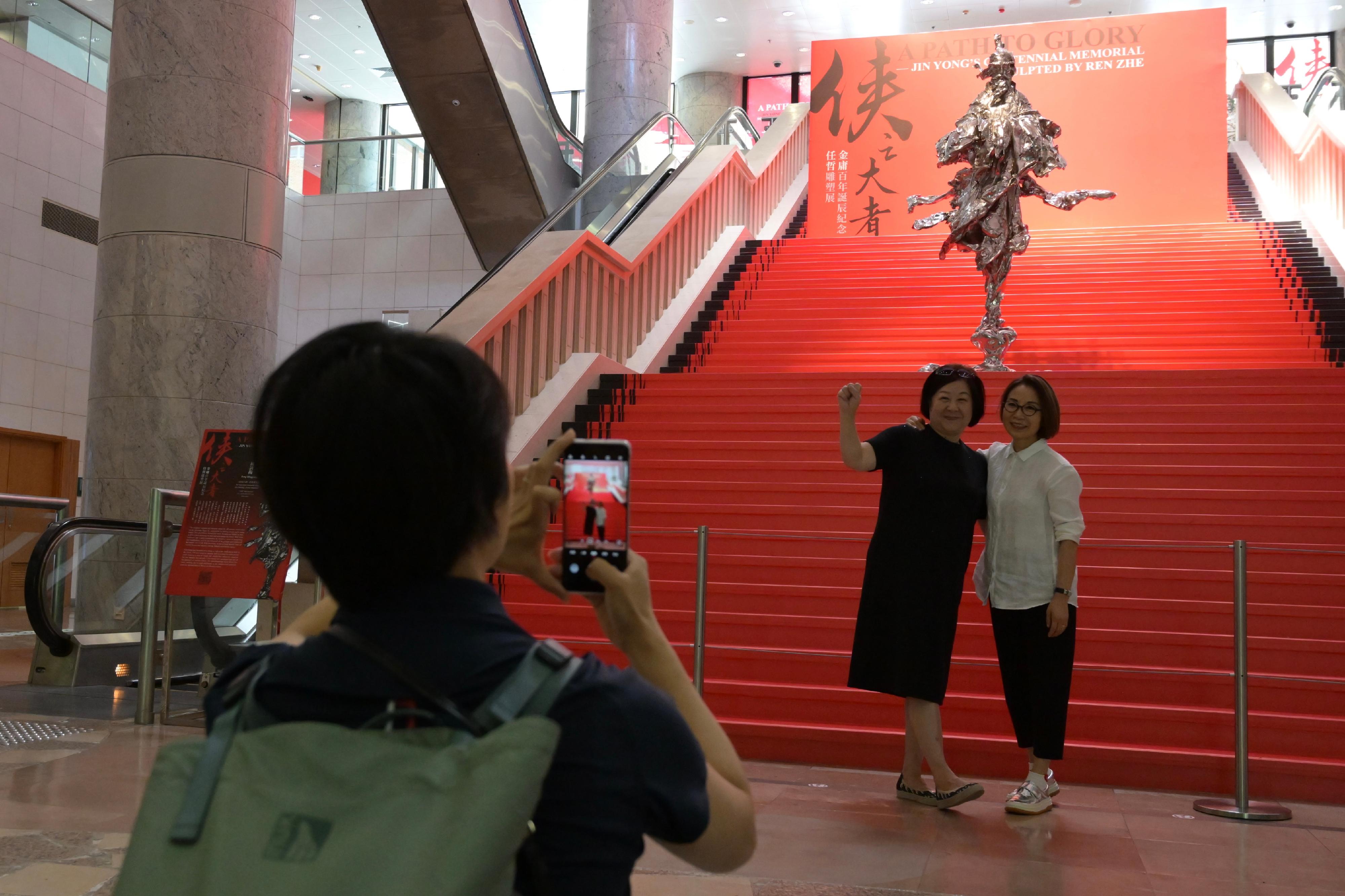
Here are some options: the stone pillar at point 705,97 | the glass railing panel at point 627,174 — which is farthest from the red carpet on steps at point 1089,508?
the stone pillar at point 705,97

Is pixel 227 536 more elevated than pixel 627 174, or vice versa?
pixel 627 174

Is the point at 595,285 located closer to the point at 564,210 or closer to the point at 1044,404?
the point at 564,210

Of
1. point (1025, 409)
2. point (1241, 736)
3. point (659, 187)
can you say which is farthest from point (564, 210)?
point (1241, 736)

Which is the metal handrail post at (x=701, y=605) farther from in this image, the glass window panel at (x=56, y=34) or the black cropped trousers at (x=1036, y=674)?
the glass window panel at (x=56, y=34)

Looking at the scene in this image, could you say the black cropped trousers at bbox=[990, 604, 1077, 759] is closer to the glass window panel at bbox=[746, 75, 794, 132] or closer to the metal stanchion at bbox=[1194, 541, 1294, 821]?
the metal stanchion at bbox=[1194, 541, 1294, 821]

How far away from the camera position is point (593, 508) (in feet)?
4.12

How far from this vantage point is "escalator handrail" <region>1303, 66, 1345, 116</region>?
45.5ft

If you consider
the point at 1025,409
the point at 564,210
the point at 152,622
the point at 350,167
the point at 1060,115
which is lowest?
the point at 152,622

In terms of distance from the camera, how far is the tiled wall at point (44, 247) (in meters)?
12.4

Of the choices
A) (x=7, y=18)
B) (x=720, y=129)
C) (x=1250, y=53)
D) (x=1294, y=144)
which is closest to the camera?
(x=7, y=18)

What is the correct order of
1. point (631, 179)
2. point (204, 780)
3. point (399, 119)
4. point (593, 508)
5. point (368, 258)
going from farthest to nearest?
point (399, 119) < point (368, 258) < point (631, 179) < point (593, 508) < point (204, 780)

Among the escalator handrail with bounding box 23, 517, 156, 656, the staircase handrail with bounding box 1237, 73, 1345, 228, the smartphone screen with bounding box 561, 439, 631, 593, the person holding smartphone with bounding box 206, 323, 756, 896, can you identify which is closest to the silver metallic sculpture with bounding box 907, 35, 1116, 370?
the staircase handrail with bounding box 1237, 73, 1345, 228

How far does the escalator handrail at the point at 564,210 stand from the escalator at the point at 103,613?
187cm

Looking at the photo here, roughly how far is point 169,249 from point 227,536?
2.53 metres
